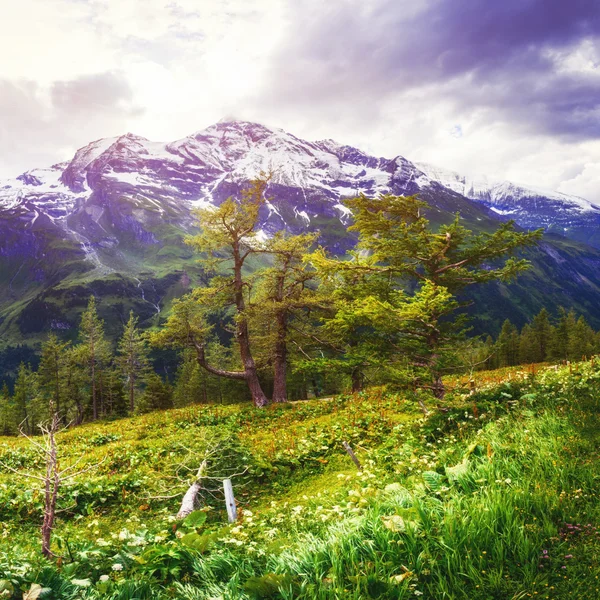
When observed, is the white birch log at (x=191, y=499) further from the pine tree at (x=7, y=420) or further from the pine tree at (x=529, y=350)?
the pine tree at (x=7, y=420)

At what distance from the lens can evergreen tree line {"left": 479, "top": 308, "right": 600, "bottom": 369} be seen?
6056 cm

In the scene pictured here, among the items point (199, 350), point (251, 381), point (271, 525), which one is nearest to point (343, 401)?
point (251, 381)

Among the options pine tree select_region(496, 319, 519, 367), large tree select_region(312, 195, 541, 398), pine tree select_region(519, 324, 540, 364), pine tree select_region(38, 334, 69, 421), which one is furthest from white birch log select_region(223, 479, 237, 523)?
pine tree select_region(496, 319, 519, 367)

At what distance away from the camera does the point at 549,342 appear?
69.8 m

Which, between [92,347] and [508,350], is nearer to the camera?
[92,347]

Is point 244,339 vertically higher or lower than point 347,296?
lower

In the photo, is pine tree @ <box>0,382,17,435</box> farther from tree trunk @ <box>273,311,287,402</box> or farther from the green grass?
the green grass

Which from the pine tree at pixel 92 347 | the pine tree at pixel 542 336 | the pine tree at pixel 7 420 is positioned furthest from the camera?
the pine tree at pixel 542 336

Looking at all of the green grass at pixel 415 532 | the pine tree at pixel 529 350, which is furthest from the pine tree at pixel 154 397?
the pine tree at pixel 529 350

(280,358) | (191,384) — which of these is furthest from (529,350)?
(280,358)

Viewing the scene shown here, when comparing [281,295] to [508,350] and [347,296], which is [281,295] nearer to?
[347,296]

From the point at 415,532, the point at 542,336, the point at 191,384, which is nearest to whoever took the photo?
the point at 415,532

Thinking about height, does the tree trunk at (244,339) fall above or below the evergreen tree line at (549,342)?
above

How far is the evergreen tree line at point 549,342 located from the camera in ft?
199
